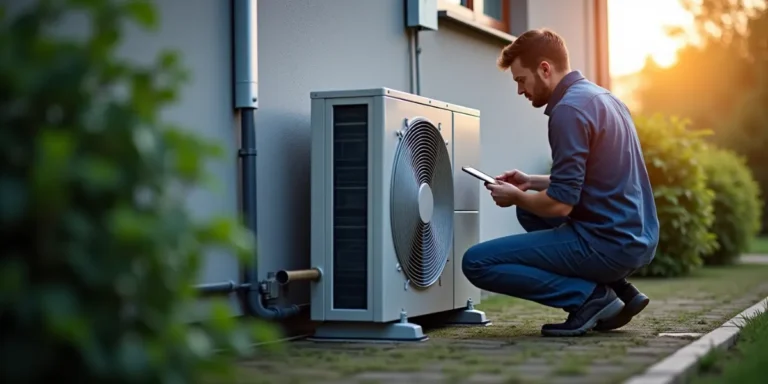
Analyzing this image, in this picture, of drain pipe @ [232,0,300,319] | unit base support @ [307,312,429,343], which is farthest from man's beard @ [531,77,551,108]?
drain pipe @ [232,0,300,319]

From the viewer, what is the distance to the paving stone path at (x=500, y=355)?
3.31 metres

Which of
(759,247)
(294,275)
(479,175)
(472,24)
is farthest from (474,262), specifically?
(759,247)

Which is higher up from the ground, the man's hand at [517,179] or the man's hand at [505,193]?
the man's hand at [517,179]

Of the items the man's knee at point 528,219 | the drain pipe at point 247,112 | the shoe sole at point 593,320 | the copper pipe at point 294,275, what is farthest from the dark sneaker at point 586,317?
the drain pipe at point 247,112

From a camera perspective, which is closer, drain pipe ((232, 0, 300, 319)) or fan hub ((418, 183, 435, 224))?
drain pipe ((232, 0, 300, 319))

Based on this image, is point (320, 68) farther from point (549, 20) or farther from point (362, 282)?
point (549, 20)

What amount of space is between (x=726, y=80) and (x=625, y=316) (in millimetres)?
30648

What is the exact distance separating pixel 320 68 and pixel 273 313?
120 cm

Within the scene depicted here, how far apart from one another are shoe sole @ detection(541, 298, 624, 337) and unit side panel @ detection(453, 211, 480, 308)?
664mm

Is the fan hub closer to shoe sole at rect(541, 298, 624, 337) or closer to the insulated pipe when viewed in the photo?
shoe sole at rect(541, 298, 624, 337)

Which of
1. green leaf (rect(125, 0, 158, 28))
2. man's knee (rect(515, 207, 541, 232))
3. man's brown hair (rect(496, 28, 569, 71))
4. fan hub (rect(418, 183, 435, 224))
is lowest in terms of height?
man's knee (rect(515, 207, 541, 232))

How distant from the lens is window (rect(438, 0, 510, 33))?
6.97 m

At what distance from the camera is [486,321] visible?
5270 millimetres

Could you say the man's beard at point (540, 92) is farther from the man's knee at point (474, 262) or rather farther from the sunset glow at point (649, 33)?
the sunset glow at point (649, 33)
